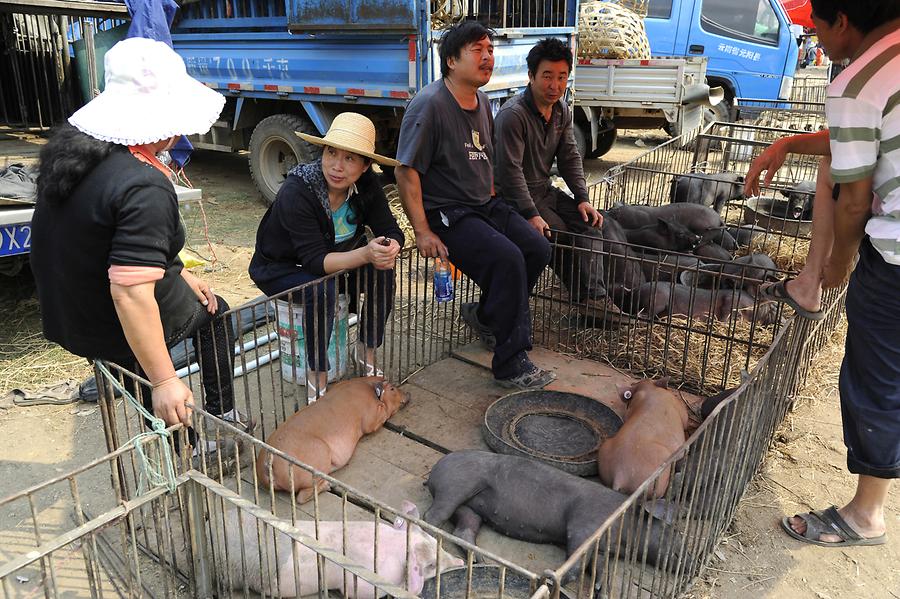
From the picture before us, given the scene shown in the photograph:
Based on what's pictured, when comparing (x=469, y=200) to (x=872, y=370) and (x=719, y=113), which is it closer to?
(x=872, y=370)

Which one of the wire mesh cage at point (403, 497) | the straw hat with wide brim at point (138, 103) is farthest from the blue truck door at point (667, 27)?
the straw hat with wide brim at point (138, 103)

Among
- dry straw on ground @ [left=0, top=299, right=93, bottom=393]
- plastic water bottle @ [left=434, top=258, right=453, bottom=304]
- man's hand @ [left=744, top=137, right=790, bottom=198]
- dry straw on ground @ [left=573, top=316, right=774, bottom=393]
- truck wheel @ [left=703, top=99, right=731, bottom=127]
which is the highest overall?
man's hand @ [left=744, top=137, right=790, bottom=198]

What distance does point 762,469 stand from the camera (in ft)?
11.8

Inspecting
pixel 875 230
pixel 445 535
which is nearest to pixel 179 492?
pixel 445 535

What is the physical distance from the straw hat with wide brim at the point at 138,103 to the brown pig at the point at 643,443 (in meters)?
2.21

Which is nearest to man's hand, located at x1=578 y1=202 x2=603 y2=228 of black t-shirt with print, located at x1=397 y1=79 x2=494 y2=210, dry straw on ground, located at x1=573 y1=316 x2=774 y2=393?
dry straw on ground, located at x1=573 y1=316 x2=774 y2=393

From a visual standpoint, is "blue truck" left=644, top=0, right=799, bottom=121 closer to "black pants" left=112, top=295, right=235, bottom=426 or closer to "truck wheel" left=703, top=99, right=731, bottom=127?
"truck wheel" left=703, top=99, right=731, bottom=127

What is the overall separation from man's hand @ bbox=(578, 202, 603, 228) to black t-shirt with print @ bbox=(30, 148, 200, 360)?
10.4 feet

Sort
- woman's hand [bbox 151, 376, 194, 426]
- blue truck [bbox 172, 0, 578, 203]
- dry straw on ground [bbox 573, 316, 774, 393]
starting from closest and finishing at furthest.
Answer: woman's hand [bbox 151, 376, 194, 426]
dry straw on ground [bbox 573, 316, 774, 393]
blue truck [bbox 172, 0, 578, 203]

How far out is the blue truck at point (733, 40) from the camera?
11586 mm

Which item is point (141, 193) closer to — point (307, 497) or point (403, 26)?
point (307, 497)

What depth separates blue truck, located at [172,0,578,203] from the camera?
699cm

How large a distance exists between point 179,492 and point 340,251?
2.01 meters

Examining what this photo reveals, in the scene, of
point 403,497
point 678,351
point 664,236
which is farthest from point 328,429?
point 664,236
